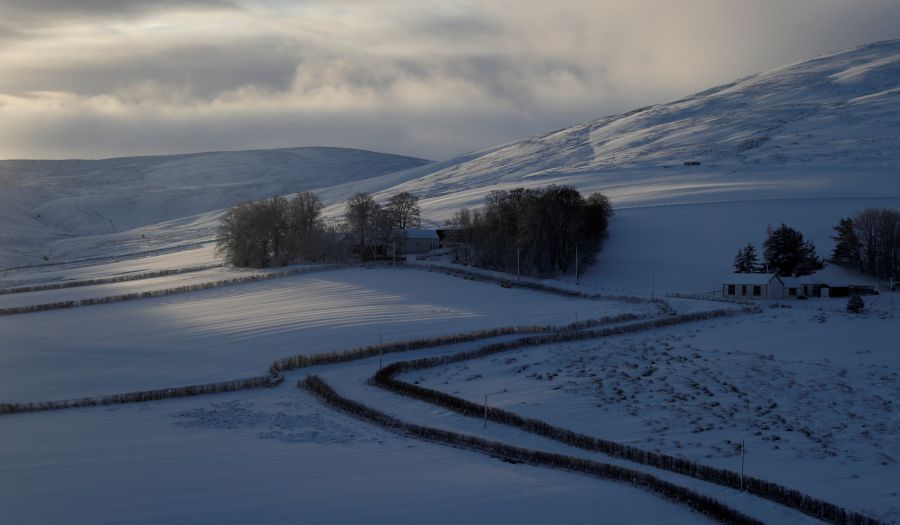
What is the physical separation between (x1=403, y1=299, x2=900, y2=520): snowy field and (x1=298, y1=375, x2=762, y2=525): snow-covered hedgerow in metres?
2.11

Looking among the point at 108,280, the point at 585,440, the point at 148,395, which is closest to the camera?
the point at 585,440

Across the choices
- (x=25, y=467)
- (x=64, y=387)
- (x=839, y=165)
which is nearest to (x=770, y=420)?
(x=25, y=467)

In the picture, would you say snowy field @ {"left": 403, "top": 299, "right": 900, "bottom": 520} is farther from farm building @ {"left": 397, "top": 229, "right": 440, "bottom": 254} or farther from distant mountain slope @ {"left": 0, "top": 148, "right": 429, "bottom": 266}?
distant mountain slope @ {"left": 0, "top": 148, "right": 429, "bottom": 266}

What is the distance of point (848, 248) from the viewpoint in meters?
51.6

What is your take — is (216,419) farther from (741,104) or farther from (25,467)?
(741,104)

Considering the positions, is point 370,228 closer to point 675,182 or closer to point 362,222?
point 362,222

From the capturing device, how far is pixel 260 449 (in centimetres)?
1972

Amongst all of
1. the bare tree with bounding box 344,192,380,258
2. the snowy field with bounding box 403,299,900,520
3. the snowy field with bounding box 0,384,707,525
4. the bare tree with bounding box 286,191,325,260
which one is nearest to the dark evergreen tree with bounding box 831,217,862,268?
the snowy field with bounding box 403,299,900,520

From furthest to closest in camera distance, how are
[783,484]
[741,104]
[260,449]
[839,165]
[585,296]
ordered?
[741,104], [839,165], [585,296], [260,449], [783,484]

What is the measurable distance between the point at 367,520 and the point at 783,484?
8119 millimetres

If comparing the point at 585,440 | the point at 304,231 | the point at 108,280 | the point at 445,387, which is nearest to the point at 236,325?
the point at 445,387

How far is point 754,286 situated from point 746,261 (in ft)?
18.7

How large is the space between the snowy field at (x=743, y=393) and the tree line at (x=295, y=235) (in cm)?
3187

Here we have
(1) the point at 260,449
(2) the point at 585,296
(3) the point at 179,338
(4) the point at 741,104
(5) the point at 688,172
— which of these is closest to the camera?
(1) the point at 260,449
